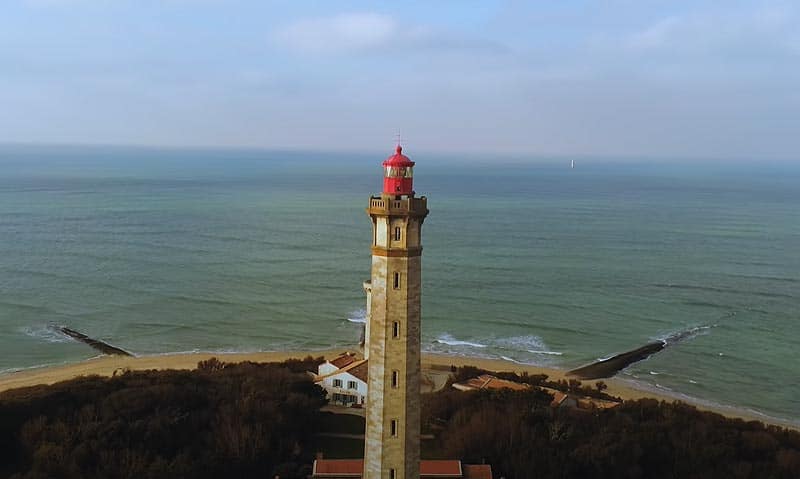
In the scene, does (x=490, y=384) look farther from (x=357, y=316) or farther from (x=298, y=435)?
(x=357, y=316)

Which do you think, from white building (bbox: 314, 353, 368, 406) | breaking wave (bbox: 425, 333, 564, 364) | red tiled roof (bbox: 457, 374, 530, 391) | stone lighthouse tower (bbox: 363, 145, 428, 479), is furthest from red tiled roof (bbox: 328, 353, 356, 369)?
stone lighthouse tower (bbox: 363, 145, 428, 479)

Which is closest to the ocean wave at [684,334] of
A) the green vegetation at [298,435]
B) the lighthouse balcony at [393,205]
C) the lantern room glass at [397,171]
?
the green vegetation at [298,435]

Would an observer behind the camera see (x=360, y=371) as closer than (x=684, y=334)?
Yes

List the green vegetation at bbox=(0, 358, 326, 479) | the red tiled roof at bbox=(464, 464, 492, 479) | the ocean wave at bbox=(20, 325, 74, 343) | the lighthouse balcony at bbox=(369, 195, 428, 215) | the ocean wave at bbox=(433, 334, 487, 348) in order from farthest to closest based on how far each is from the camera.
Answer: the ocean wave at bbox=(433, 334, 487, 348), the ocean wave at bbox=(20, 325, 74, 343), the red tiled roof at bbox=(464, 464, 492, 479), the green vegetation at bbox=(0, 358, 326, 479), the lighthouse balcony at bbox=(369, 195, 428, 215)

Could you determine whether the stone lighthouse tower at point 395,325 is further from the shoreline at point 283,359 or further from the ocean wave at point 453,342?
the ocean wave at point 453,342

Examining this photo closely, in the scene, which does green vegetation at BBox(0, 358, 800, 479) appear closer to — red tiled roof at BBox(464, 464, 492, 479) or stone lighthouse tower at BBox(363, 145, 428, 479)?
red tiled roof at BBox(464, 464, 492, 479)

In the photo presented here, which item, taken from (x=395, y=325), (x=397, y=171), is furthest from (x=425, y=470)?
(x=397, y=171)

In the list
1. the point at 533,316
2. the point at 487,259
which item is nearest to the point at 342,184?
the point at 487,259
